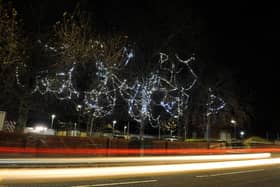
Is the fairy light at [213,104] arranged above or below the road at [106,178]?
above

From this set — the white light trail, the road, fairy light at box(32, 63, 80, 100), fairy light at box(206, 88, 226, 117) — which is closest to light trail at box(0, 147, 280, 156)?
fairy light at box(32, 63, 80, 100)

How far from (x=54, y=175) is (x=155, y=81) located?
24118 mm

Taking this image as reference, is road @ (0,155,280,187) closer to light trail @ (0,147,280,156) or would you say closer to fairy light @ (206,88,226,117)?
light trail @ (0,147,280,156)

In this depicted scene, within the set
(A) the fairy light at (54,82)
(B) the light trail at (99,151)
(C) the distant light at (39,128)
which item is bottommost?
(B) the light trail at (99,151)

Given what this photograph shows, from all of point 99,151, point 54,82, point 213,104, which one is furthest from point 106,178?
point 213,104

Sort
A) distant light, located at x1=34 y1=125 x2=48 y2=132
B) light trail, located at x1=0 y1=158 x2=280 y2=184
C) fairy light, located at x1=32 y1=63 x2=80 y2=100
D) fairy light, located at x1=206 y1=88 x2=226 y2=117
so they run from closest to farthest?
light trail, located at x1=0 y1=158 x2=280 y2=184
fairy light, located at x1=32 y1=63 x2=80 y2=100
fairy light, located at x1=206 y1=88 x2=226 y2=117
distant light, located at x1=34 y1=125 x2=48 y2=132

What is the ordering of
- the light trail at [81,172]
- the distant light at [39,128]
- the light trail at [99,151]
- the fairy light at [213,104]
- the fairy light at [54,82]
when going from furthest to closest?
the distant light at [39,128] → the fairy light at [213,104] → the fairy light at [54,82] → the light trail at [99,151] → the light trail at [81,172]

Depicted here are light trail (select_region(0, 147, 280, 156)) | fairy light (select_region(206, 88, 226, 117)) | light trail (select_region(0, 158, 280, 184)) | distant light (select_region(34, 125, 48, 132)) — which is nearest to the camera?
light trail (select_region(0, 158, 280, 184))

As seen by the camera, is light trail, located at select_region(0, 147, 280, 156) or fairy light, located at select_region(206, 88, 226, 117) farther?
fairy light, located at select_region(206, 88, 226, 117)

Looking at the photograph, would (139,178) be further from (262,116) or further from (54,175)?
(262,116)

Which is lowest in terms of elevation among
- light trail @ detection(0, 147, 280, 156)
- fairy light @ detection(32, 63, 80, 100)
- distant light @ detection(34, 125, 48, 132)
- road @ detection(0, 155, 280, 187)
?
road @ detection(0, 155, 280, 187)

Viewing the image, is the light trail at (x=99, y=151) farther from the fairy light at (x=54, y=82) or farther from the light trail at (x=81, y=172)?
the light trail at (x=81, y=172)

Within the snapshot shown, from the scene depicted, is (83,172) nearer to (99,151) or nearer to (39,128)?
(99,151)

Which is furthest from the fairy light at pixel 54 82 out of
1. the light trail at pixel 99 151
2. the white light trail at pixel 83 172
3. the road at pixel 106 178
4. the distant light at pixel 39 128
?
the distant light at pixel 39 128
